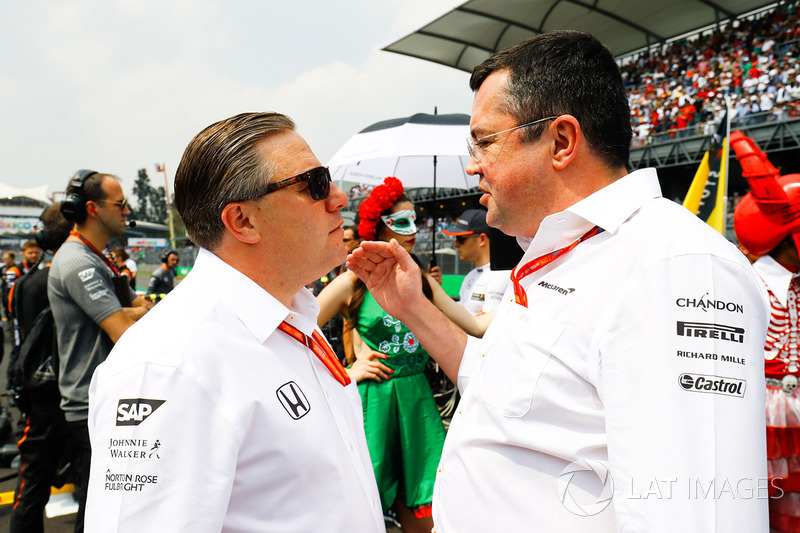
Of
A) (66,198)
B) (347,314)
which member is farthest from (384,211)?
(66,198)

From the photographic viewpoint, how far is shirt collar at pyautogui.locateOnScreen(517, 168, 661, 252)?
4.73 ft

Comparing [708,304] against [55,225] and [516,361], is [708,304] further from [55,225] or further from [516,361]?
[55,225]

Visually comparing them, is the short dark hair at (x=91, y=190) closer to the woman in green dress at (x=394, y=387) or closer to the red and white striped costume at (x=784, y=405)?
the woman in green dress at (x=394, y=387)

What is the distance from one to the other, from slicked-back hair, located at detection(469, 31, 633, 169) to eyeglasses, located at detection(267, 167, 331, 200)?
0.63 metres

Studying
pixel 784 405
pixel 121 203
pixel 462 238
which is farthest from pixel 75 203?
pixel 784 405

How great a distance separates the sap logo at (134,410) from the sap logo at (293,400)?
0.99 ft

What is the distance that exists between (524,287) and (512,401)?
375 mm

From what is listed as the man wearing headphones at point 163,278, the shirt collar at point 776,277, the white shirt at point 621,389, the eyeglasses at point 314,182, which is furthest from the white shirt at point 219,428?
the man wearing headphones at point 163,278

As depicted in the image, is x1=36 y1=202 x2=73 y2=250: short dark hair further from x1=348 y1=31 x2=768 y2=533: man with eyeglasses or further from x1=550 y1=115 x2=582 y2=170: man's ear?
x1=550 y1=115 x2=582 y2=170: man's ear

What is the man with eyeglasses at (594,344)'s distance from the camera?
3.49 feet

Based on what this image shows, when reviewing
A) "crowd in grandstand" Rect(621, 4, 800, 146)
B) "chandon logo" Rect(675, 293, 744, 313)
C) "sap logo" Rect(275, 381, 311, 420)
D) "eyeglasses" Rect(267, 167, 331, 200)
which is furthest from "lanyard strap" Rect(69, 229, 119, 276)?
"crowd in grandstand" Rect(621, 4, 800, 146)

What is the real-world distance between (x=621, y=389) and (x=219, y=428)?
911 mm

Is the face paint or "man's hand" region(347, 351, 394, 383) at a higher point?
the face paint

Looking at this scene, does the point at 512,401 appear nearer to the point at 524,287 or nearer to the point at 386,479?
the point at 524,287
